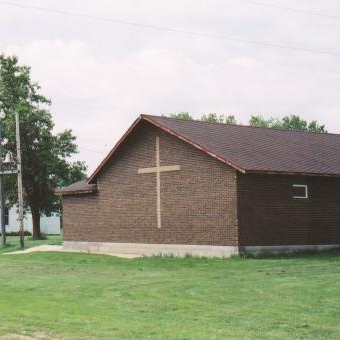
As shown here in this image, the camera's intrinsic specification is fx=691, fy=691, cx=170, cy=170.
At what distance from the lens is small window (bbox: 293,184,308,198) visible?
28203mm

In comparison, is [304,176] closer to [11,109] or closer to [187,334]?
[187,334]

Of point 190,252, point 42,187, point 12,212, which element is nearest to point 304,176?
point 190,252

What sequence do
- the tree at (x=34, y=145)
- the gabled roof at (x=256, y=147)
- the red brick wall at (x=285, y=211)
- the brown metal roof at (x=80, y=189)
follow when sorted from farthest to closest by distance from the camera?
1. the tree at (x=34, y=145)
2. the brown metal roof at (x=80, y=189)
3. the gabled roof at (x=256, y=147)
4. the red brick wall at (x=285, y=211)

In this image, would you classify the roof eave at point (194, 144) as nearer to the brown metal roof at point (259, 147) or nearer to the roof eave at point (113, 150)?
the brown metal roof at point (259, 147)

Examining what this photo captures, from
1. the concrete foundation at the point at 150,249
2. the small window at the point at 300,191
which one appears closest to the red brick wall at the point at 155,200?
the concrete foundation at the point at 150,249

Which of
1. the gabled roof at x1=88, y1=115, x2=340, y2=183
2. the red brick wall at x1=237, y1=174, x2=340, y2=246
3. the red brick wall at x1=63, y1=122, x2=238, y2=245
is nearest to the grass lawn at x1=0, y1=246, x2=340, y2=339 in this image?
the red brick wall at x1=237, y1=174, x2=340, y2=246

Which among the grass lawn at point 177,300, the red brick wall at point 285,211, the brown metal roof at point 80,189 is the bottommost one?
the grass lawn at point 177,300

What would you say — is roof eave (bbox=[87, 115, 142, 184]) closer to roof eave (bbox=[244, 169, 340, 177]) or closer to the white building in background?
roof eave (bbox=[244, 169, 340, 177])

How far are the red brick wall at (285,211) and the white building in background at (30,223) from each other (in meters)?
48.2

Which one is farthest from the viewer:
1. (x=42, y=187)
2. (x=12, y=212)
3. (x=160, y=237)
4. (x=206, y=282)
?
(x=12, y=212)

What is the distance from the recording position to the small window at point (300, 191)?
28.2 meters

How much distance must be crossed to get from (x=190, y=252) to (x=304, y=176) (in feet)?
18.3

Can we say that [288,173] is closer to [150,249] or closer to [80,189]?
[150,249]

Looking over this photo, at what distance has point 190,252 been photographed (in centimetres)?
2800
